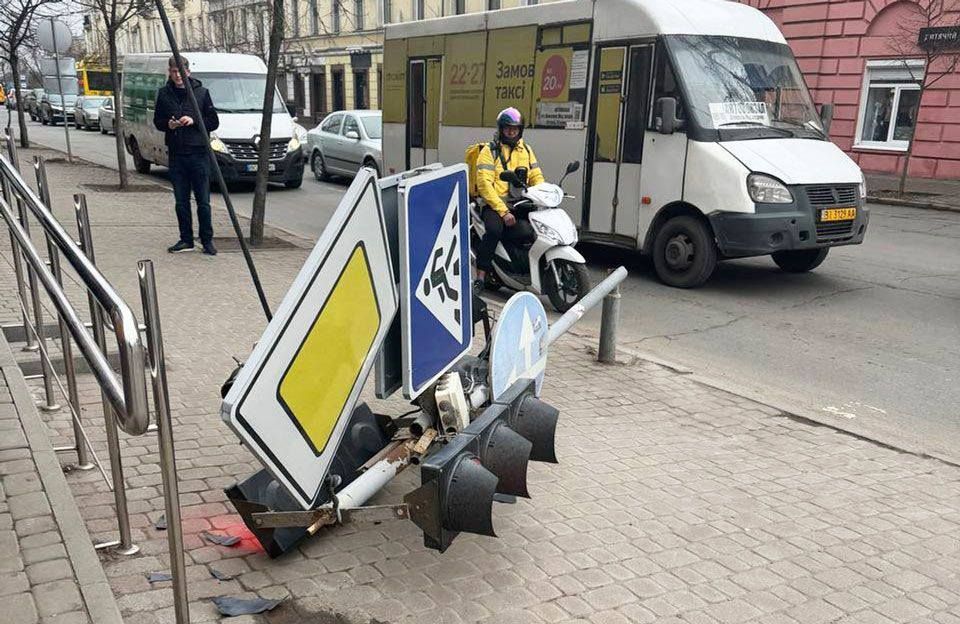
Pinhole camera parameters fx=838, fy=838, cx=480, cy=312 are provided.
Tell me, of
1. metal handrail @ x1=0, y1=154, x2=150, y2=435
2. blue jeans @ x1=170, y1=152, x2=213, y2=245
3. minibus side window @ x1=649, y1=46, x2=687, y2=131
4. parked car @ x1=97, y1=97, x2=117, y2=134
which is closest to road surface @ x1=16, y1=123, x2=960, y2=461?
minibus side window @ x1=649, y1=46, x2=687, y2=131

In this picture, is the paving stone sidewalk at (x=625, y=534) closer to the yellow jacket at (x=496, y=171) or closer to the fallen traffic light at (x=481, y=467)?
the fallen traffic light at (x=481, y=467)

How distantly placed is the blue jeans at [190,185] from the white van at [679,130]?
12.6 feet

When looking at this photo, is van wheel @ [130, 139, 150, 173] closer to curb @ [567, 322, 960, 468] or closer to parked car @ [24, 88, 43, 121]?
curb @ [567, 322, 960, 468]

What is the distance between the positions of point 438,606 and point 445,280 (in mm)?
1356

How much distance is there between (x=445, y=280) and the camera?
12.0 ft

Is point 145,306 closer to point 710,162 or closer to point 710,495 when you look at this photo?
point 710,495

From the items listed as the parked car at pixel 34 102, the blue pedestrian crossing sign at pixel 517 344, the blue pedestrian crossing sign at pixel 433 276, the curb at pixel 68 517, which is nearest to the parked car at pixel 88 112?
the parked car at pixel 34 102

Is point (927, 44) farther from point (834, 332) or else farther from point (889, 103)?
point (834, 332)

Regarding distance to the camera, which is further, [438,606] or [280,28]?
[280,28]

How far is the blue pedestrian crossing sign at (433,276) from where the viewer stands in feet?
10.8

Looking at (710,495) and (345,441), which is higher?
(345,441)

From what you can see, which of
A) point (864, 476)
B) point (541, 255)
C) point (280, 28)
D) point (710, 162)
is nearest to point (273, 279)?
point (541, 255)

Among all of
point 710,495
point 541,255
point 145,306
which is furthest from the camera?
point 541,255

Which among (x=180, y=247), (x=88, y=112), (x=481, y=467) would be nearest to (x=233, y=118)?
(x=180, y=247)
